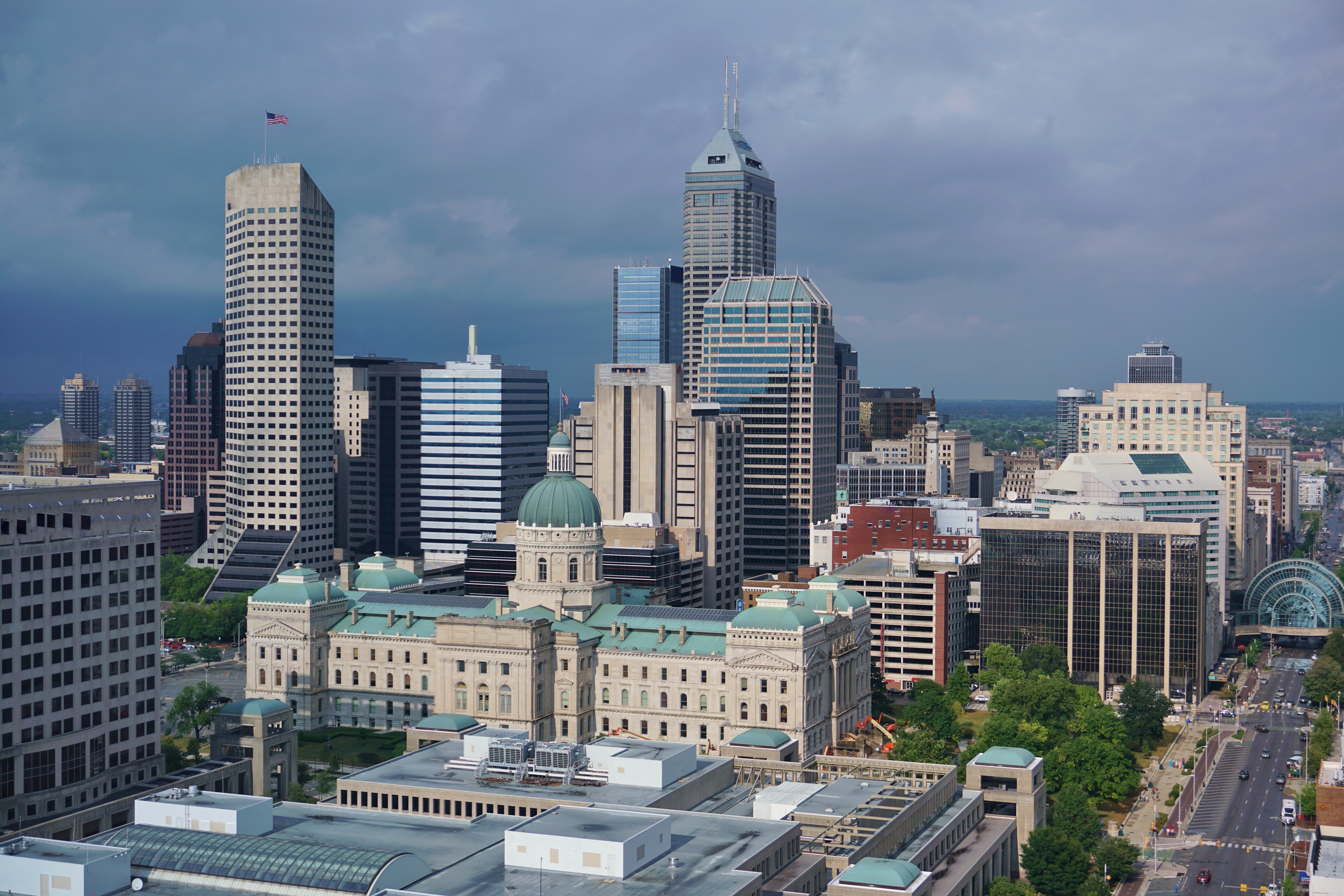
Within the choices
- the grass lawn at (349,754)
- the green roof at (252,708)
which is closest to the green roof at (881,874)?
the green roof at (252,708)

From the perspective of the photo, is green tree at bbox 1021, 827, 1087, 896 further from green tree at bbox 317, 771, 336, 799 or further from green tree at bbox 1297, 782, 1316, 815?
green tree at bbox 317, 771, 336, 799

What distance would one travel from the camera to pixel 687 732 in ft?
652

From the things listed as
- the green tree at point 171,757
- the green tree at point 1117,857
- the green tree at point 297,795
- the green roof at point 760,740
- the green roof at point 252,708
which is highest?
the green roof at point 252,708

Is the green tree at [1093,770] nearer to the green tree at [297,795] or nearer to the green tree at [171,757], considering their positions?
the green tree at [297,795]

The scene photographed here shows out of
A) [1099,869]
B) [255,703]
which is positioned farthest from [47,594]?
[1099,869]

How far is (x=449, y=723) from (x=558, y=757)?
30291mm

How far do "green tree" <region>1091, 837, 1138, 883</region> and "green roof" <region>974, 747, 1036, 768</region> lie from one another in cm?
1077

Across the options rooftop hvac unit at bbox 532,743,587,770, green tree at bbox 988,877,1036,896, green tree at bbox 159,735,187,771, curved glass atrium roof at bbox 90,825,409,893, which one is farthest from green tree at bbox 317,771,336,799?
green tree at bbox 988,877,1036,896

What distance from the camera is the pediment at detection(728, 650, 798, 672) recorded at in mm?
190375

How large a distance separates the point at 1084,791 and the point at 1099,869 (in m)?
18.5

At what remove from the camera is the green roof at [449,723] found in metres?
166

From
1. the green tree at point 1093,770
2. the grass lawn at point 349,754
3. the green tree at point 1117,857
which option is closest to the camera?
the green tree at point 1117,857

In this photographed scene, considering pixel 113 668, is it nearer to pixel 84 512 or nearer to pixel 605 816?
pixel 84 512

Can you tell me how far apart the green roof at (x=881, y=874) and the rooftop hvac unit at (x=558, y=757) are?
1220 inches
